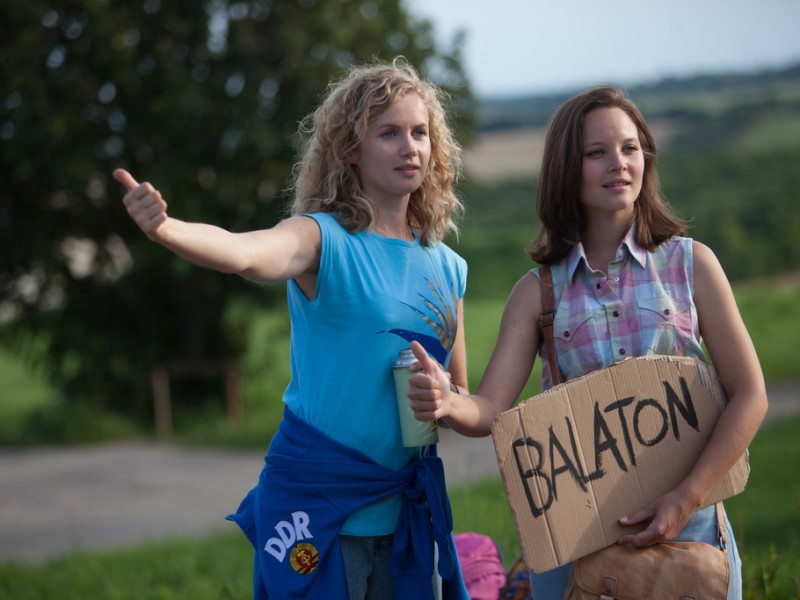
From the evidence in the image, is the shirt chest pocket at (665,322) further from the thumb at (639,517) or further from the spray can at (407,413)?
the spray can at (407,413)

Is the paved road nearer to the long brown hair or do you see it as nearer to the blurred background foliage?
the blurred background foliage

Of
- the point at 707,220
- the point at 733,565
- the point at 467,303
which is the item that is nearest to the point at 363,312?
the point at 733,565

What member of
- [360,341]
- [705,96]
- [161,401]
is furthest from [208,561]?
[705,96]

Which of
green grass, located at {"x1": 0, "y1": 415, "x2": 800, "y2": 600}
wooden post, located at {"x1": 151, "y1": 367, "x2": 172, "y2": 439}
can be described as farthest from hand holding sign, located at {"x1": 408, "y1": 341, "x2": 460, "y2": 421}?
wooden post, located at {"x1": 151, "y1": 367, "x2": 172, "y2": 439}

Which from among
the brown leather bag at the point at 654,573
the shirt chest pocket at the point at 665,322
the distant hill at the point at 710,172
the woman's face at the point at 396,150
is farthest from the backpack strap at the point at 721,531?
the distant hill at the point at 710,172

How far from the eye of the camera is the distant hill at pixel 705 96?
104 ft

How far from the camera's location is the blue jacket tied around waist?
277 cm

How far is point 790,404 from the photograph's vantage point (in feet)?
42.6

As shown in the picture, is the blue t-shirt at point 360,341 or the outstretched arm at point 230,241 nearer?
the outstretched arm at point 230,241

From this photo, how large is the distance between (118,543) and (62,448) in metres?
5.02

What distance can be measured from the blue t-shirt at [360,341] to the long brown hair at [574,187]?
1.26 ft

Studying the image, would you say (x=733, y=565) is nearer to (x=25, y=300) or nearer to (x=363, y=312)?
(x=363, y=312)

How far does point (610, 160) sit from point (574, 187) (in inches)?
4.6

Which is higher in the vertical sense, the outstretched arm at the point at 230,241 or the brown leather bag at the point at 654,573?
the outstretched arm at the point at 230,241
